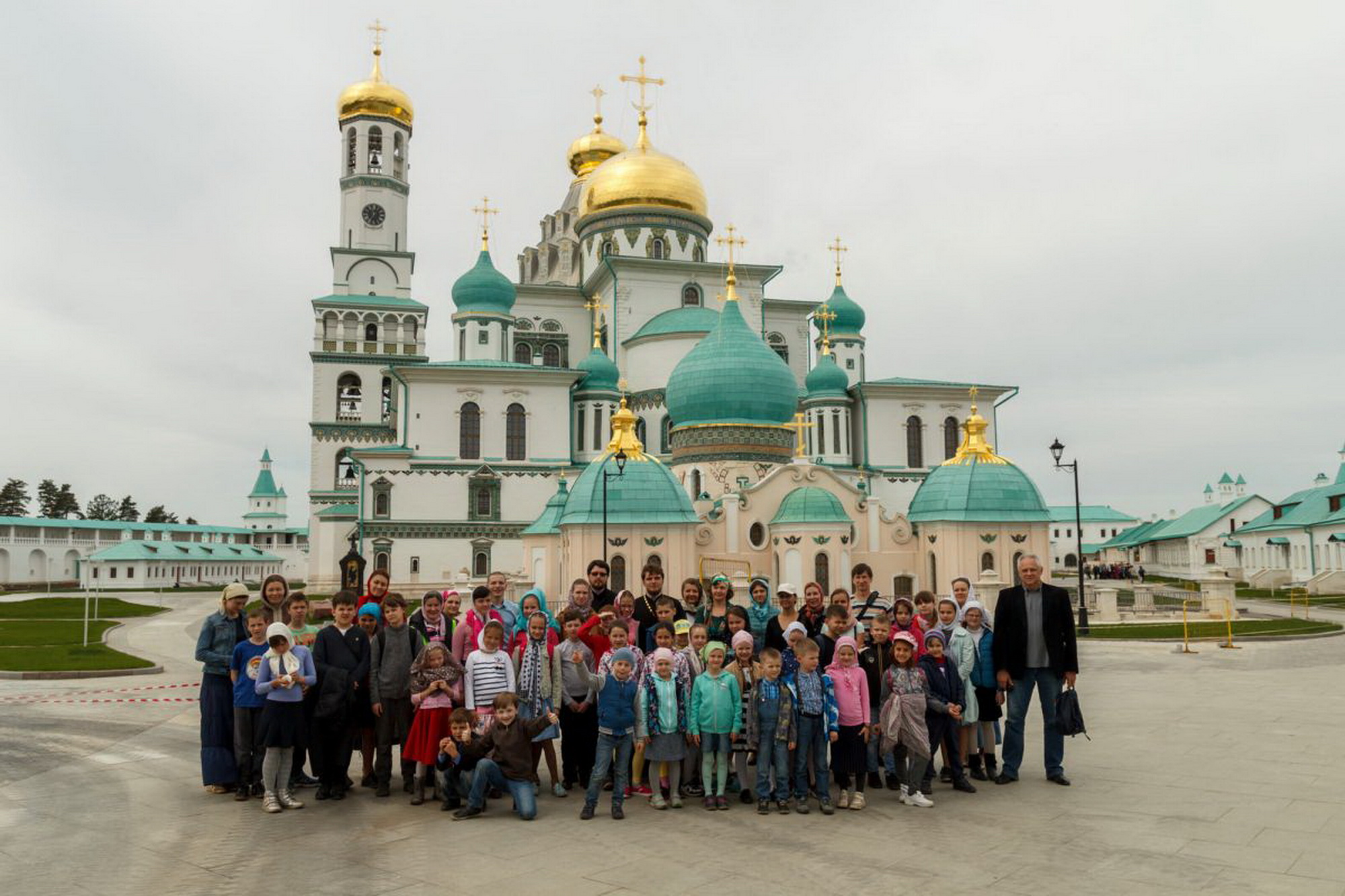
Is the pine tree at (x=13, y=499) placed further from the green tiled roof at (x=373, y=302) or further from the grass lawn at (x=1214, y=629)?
the grass lawn at (x=1214, y=629)

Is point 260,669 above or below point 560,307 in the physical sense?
below

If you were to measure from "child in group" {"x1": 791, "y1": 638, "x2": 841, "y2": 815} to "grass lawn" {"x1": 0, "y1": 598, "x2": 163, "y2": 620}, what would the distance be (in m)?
30.2

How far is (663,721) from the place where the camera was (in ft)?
26.6

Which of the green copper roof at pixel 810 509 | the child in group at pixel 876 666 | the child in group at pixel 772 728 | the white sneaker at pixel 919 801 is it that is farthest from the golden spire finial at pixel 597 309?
the white sneaker at pixel 919 801

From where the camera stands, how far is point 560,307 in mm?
47969

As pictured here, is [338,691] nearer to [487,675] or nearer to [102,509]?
[487,675]

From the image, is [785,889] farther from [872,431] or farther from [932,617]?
[872,431]

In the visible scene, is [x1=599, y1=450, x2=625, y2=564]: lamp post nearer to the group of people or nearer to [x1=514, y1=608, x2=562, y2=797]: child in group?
the group of people

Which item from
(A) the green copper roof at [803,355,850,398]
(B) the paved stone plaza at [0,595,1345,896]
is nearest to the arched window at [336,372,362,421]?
(A) the green copper roof at [803,355,850,398]

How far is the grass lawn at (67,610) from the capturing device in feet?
108

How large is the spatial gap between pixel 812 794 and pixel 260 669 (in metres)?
4.68

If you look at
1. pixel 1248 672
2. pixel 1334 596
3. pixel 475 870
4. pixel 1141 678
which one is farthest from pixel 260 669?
pixel 1334 596

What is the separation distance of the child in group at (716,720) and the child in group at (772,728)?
0.55ft

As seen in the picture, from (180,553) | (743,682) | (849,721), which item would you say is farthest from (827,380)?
(180,553)
